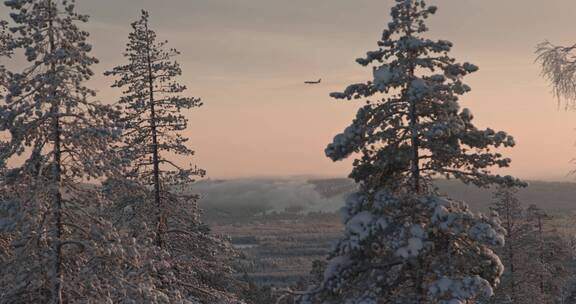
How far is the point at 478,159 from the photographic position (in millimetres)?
13273

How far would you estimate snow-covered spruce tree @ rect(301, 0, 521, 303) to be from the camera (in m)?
12.7

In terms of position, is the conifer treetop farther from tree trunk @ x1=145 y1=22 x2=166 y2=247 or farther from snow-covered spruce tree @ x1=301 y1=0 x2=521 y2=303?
tree trunk @ x1=145 y1=22 x2=166 y2=247

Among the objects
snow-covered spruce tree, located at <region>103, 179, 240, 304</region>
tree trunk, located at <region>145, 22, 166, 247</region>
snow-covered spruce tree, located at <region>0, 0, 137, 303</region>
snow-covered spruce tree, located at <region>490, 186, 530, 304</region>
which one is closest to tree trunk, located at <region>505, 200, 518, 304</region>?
snow-covered spruce tree, located at <region>490, 186, 530, 304</region>

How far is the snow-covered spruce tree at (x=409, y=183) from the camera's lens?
12.7 metres

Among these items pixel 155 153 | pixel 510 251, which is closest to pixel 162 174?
pixel 155 153

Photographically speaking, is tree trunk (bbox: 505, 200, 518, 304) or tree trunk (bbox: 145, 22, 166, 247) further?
tree trunk (bbox: 505, 200, 518, 304)

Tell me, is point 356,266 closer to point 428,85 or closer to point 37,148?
point 428,85

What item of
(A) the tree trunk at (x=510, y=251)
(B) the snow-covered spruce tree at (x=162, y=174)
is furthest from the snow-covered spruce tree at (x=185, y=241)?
(A) the tree trunk at (x=510, y=251)

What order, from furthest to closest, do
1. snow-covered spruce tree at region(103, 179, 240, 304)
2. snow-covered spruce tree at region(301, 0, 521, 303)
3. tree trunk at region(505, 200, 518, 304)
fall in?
tree trunk at region(505, 200, 518, 304) < snow-covered spruce tree at region(103, 179, 240, 304) < snow-covered spruce tree at region(301, 0, 521, 303)

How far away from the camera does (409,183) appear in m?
13.7

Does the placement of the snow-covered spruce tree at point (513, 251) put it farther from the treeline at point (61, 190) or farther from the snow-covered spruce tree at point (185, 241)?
the treeline at point (61, 190)

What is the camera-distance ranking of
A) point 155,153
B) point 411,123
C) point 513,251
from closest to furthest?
point 411,123
point 155,153
point 513,251

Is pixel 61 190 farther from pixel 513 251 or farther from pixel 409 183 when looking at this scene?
pixel 513 251

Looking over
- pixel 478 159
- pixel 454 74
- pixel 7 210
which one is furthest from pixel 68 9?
pixel 478 159
